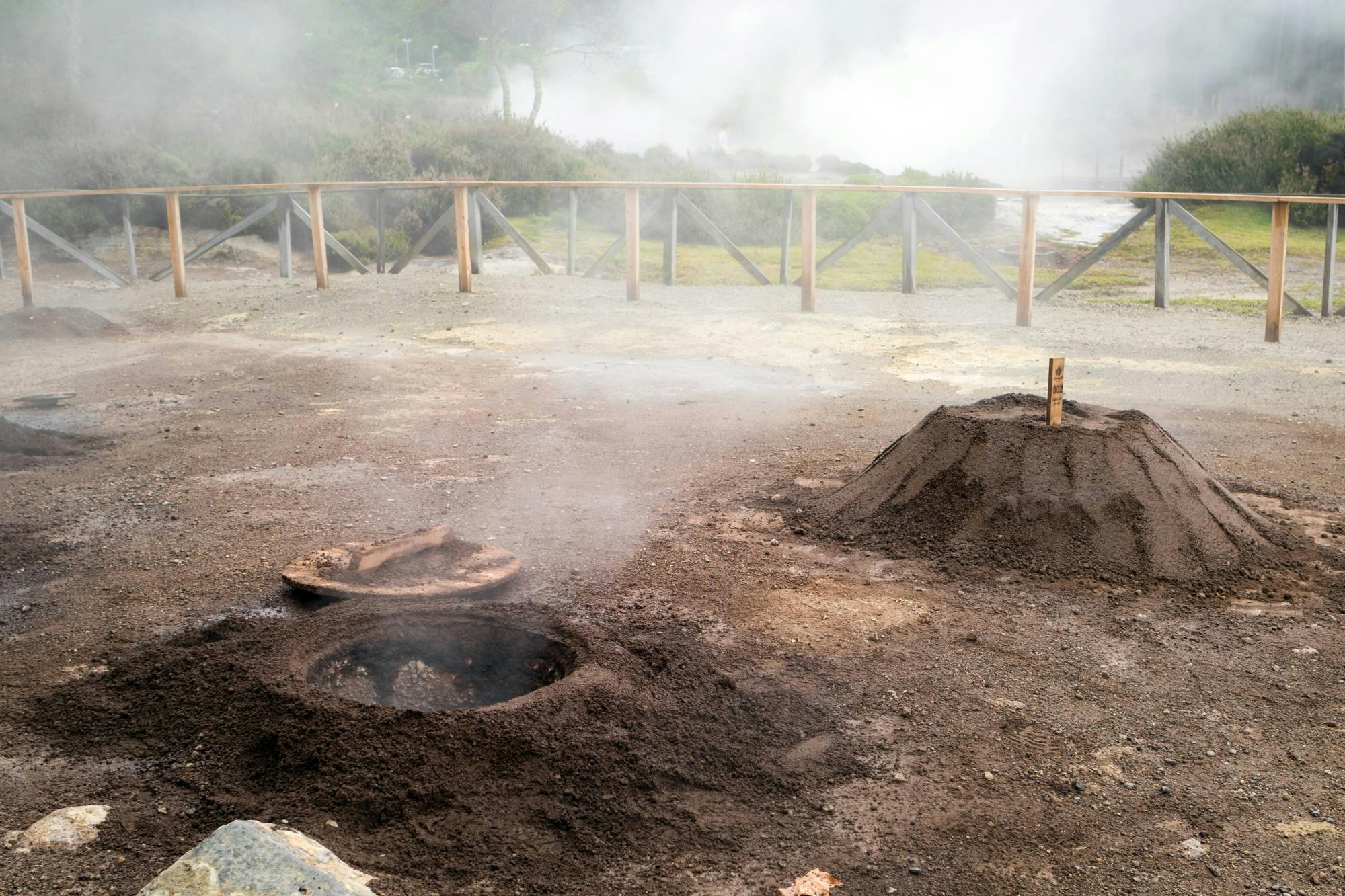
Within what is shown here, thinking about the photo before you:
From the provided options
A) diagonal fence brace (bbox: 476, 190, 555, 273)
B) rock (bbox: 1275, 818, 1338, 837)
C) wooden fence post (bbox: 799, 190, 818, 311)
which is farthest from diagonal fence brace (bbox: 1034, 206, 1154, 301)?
rock (bbox: 1275, 818, 1338, 837)

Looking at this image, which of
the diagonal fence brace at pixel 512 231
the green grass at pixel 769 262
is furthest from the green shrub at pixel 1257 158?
the diagonal fence brace at pixel 512 231

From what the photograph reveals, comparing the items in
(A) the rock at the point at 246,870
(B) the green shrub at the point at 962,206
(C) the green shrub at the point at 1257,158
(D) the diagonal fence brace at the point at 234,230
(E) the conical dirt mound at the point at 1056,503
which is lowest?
(A) the rock at the point at 246,870

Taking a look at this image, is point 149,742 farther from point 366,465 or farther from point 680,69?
point 680,69

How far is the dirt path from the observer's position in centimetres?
292

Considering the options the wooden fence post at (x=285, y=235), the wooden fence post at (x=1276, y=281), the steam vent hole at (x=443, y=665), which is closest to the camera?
the steam vent hole at (x=443, y=665)

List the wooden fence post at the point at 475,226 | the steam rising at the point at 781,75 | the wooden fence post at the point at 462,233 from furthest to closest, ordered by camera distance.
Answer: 1. the steam rising at the point at 781,75
2. the wooden fence post at the point at 475,226
3. the wooden fence post at the point at 462,233

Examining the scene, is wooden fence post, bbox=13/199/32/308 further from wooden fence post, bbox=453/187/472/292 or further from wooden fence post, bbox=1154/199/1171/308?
wooden fence post, bbox=1154/199/1171/308

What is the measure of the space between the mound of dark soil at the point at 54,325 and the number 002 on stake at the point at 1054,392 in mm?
9869

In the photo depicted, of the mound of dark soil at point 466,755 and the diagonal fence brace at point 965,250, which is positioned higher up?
the diagonal fence brace at point 965,250

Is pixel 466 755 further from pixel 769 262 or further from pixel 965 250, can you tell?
pixel 769 262

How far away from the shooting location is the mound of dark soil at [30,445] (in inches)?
261

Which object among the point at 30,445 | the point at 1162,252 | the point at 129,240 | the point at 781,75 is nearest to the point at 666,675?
the point at 30,445

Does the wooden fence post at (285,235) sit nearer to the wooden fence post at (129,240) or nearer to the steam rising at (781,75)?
the wooden fence post at (129,240)

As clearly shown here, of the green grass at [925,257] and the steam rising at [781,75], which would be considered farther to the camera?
the steam rising at [781,75]
